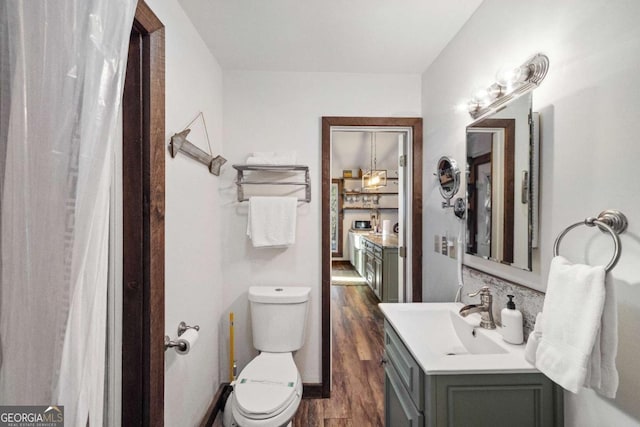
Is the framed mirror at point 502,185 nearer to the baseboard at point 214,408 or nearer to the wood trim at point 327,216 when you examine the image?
the wood trim at point 327,216

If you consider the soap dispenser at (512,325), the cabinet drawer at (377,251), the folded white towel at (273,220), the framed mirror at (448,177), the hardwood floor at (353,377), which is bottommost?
the hardwood floor at (353,377)

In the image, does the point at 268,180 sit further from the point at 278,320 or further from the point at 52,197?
the point at 52,197

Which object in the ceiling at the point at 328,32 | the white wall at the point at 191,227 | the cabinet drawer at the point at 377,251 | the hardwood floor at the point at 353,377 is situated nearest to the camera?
the white wall at the point at 191,227

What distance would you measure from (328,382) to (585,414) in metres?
1.53

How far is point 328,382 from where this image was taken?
6.76ft

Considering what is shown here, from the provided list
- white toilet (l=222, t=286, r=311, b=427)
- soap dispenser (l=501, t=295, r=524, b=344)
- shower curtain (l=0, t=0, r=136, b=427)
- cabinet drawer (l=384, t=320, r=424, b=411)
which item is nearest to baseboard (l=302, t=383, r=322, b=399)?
white toilet (l=222, t=286, r=311, b=427)

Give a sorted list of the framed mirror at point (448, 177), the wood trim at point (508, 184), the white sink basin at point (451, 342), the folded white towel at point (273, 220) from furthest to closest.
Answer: the folded white towel at point (273, 220) → the framed mirror at point (448, 177) → the wood trim at point (508, 184) → the white sink basin at point (451, 342)

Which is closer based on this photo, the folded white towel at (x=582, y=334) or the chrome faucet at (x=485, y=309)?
the folded white towel at (x=582, y=334)

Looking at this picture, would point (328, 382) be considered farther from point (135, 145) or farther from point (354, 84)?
point (354, 84)

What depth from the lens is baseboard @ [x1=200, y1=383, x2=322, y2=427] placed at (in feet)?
5.71

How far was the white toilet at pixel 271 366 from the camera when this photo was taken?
1.37 m

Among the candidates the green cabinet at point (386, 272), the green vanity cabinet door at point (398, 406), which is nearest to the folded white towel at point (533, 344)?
the green vanity cabinet door at point (398, 406)

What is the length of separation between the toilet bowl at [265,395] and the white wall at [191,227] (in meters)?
0.26

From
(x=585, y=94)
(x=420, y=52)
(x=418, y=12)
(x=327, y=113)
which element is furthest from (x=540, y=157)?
(x=327, y=113)
